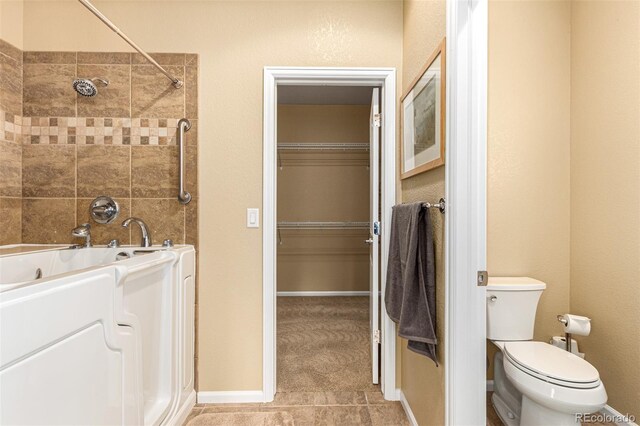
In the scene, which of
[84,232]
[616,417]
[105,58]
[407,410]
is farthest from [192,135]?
[616,417]

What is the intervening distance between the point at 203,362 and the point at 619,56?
117 inches

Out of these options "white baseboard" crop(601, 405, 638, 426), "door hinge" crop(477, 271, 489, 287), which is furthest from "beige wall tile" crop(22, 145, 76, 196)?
"white baseboard" crop(601, 405, 638, 426)

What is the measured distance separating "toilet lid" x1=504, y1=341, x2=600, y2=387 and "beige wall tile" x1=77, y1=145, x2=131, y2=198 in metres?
2.30

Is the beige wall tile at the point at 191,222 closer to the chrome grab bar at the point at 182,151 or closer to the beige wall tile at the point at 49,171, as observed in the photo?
the chrome grab bar at the point at 182,151

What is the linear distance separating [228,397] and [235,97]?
1828 mm

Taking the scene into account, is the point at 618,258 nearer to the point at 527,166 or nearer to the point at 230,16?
the point at 527,166

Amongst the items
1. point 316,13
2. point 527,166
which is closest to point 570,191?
point 527,166

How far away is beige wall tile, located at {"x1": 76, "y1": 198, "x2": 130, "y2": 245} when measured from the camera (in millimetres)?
1947

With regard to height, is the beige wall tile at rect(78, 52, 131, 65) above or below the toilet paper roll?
above

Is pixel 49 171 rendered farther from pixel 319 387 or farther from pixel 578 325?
pixel 578 325

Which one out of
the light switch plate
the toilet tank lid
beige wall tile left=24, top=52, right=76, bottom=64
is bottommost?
the toilet tank lid

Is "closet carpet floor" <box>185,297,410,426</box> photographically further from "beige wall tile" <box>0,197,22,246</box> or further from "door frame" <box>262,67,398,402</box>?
"beige wall tile" <box>0,197,22,246</box>

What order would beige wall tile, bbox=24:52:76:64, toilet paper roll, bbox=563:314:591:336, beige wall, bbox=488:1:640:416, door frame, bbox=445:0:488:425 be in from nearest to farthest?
door frame, bbox=445:0:488:425 < toilet paper roll, bbox=563:314:591:336 < beige wall tile, bbox=24:52:76:64 < beige wall, bbox=488:1:640:416

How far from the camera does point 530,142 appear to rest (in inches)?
82.8
